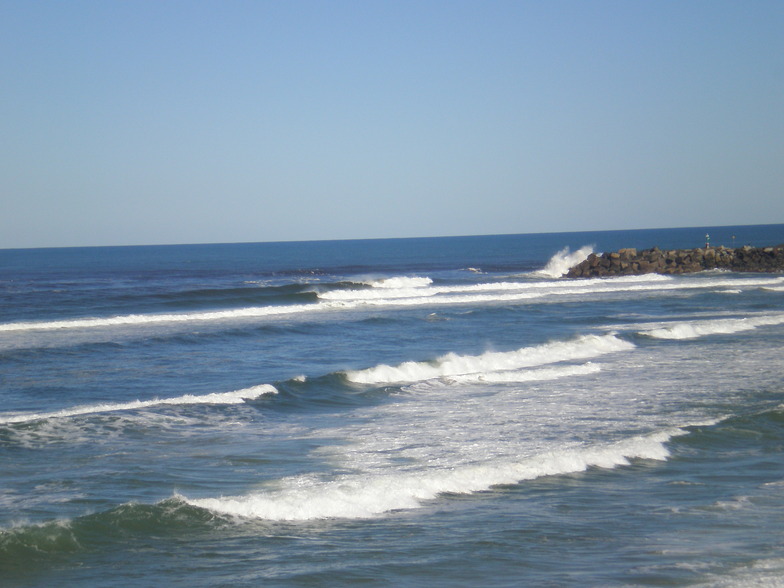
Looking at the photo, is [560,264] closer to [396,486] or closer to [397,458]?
[397,458]

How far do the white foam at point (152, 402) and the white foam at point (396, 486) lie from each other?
222 inches

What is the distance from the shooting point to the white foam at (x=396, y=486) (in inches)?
342

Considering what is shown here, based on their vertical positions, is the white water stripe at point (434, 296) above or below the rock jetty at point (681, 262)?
below

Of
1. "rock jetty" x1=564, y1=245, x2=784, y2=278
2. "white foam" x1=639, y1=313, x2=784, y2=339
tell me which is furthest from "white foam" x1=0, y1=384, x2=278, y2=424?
"rock jetty" x1=564, y1=245, x2=784, y2=278

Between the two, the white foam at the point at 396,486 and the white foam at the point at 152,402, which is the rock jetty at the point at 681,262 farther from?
the white foam at the point at 396,486

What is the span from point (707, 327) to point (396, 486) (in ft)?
61.8

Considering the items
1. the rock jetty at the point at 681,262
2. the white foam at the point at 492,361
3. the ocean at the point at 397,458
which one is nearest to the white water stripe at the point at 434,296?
the rock jetty at the point at 681,262

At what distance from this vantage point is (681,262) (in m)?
54.3

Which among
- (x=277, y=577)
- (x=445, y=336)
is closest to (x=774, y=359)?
(x=445, y=336)

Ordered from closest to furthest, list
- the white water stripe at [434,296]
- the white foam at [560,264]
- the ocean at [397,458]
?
the ocean at [397,458] < the white water stripe at [434,296] < the white foam at [560,264]

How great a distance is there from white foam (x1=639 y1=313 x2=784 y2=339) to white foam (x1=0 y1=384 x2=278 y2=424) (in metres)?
13.6

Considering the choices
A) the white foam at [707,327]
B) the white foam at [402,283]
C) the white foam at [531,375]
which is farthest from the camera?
the white foam at [402,283]

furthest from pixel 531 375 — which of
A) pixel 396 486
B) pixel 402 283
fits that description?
pixel 402 283

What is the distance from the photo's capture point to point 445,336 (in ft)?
84.0
